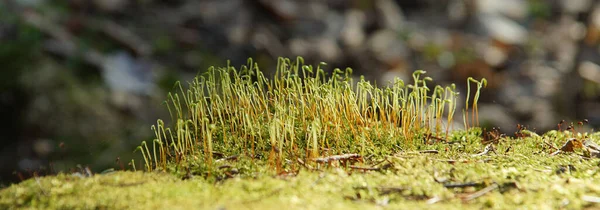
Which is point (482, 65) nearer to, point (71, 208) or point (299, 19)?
point (299, 19)

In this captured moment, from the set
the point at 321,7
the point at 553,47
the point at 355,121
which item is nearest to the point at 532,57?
the point at 553,47

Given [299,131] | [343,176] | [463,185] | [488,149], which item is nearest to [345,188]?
[343,176]

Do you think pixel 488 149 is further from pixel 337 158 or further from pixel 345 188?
pixel 345 188

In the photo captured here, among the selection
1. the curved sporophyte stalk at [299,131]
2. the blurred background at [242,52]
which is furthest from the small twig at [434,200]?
the blurred background at [242,52]

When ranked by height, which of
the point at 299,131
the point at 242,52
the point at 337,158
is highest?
the point at 242,52

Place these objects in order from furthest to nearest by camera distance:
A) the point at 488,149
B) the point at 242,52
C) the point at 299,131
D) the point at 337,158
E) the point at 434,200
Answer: the point at 242,52 → the point at 299,131 → the point at 488,149 → the point at 337,158 → the point at 434,200

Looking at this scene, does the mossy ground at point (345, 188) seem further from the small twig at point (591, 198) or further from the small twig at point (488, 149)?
the small twig at point (488, 149)
